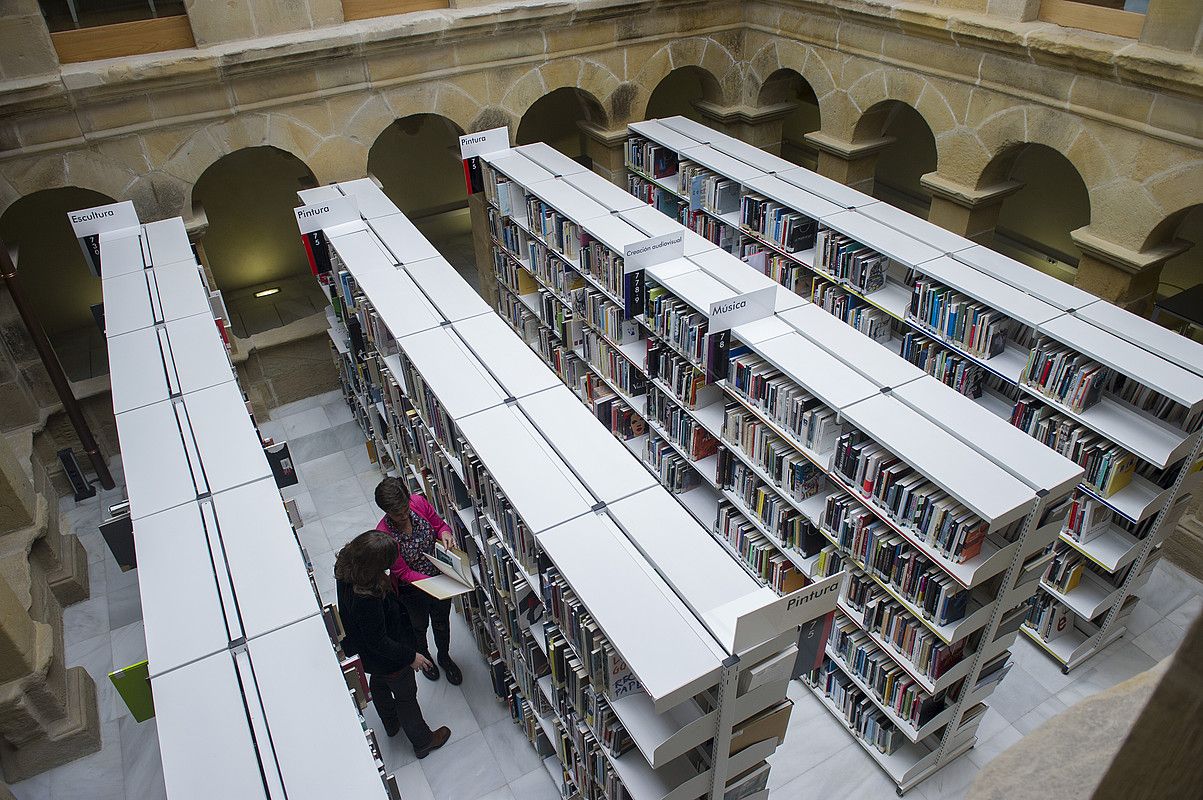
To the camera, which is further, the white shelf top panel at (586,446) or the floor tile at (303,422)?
the floor tile at (303,422)

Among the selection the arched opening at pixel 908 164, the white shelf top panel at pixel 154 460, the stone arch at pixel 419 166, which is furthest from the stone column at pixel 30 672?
the arched opening at pixel 908 164

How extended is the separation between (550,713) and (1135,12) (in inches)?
230

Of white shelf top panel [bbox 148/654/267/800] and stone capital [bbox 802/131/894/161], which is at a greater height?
stone capital [bbox 802/131/894/161]

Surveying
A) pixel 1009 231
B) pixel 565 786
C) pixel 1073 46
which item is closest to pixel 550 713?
pixel 565 786

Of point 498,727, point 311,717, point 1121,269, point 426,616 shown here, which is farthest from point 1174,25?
point 311,717

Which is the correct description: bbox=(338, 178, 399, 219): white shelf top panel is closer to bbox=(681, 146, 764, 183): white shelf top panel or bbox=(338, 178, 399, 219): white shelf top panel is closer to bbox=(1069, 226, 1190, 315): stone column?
bbox=(681, 146, 764, 183): white shelf top panel

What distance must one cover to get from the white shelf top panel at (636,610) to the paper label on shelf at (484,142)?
4882 mm

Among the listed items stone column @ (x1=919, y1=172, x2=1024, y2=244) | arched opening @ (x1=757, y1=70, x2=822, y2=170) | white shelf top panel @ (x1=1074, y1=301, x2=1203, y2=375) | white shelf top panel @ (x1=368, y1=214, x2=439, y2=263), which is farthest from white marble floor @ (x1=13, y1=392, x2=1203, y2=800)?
arched opening @ (x1=757, y1=70, x2=822, y2=170)

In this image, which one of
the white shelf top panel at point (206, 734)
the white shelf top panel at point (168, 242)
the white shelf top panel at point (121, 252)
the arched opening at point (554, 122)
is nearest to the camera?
the white shelf top panel at point (206, 734)

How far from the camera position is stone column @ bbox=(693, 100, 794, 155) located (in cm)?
868

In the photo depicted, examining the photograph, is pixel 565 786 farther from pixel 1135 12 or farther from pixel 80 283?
pixel 80 283

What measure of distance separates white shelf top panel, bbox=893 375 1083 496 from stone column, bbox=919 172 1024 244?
309 cm

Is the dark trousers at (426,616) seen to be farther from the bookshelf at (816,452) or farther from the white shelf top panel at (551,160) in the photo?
the white shelf top panel at (551,160)

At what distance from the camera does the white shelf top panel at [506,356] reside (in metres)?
4.42
